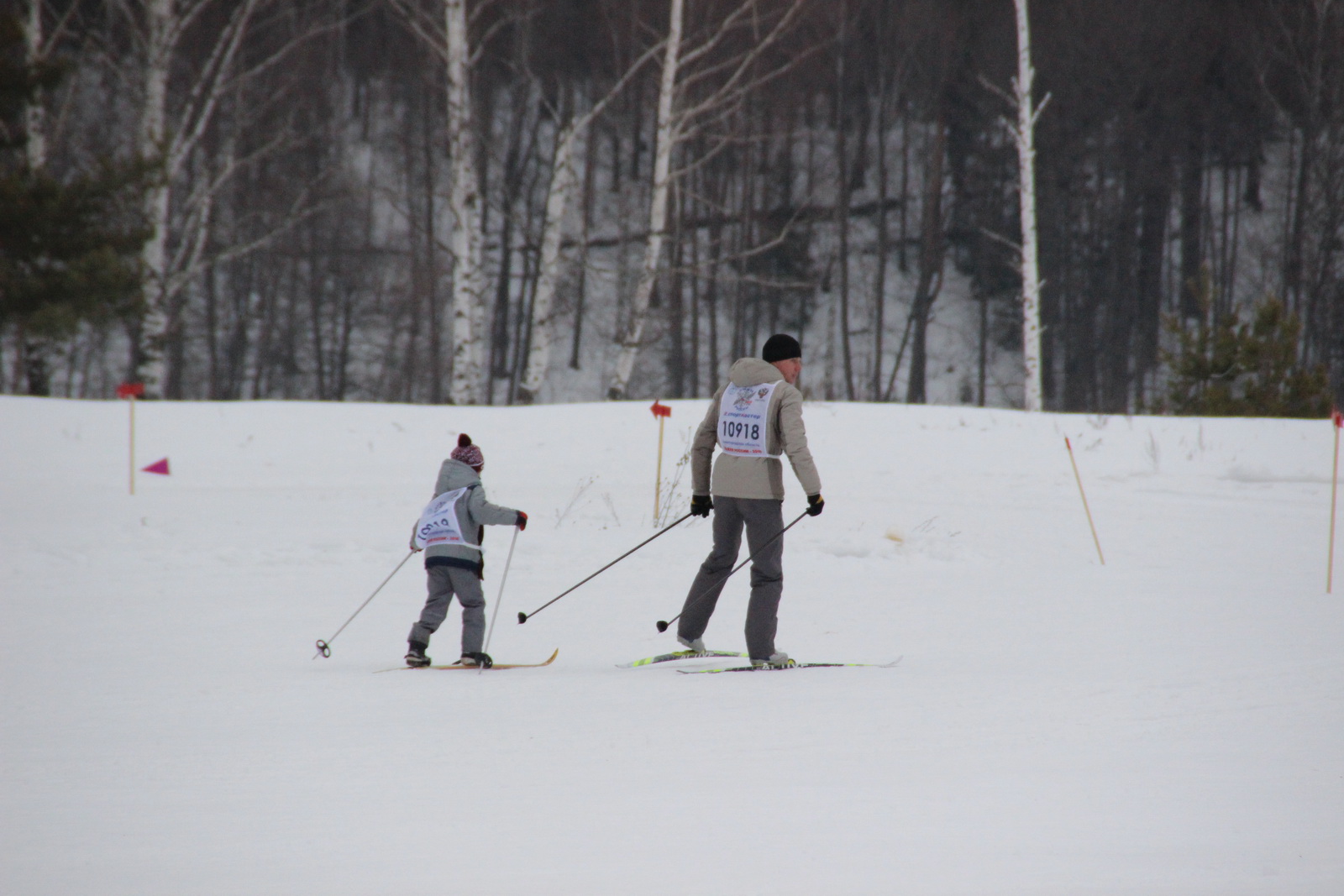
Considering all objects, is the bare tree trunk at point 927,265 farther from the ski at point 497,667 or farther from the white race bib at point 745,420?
the ski at point 497,667

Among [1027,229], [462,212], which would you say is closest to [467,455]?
[462,212]

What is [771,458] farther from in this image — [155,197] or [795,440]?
[155,197]

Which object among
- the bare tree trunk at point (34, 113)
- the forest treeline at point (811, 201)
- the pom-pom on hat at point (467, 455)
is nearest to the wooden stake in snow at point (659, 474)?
the pom-pom on hat at point (467, 455)

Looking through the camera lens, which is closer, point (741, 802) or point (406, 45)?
point (741, 802)

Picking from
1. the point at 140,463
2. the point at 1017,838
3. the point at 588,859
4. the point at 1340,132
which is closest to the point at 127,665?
the point at 588,859

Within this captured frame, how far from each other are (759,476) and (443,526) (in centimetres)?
176

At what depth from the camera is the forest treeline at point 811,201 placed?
28344 millimetres

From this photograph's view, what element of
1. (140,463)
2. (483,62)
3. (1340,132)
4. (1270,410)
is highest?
(483,62)

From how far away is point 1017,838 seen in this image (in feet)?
10.8

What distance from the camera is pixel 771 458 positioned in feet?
19.4

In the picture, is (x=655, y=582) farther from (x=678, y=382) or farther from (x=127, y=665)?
(x=678, y=382)

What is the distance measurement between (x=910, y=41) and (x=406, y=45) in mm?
15268

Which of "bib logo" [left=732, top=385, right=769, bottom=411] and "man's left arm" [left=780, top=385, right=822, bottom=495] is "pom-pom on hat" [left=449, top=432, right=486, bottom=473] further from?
"man's left arm" [left=780, top=385, right=822, bottom=495]

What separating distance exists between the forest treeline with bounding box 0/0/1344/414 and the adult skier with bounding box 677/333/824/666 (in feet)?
68.5
